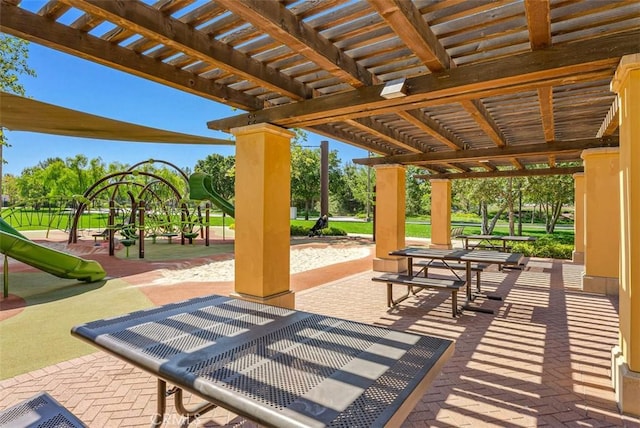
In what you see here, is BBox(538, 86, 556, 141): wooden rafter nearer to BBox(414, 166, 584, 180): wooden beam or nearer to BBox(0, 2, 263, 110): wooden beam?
BBox(0, 2, 263, 110): wooden beam

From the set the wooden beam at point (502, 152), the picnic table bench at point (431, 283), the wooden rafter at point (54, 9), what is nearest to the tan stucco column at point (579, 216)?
the wooden beam at point (502, 152)

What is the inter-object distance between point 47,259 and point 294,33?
672 centimetres

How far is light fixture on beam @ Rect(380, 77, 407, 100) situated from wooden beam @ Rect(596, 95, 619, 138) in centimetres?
290

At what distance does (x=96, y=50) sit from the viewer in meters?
2.71

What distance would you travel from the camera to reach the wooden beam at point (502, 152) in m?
6.05

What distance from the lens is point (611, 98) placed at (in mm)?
4168

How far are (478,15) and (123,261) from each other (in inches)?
406

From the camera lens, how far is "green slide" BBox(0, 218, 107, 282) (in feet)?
20.0

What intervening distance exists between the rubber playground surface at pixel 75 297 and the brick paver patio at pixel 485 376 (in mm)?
554

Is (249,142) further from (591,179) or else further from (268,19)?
(591,179)

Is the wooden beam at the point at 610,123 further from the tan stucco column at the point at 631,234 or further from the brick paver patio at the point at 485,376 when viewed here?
the brick paver patio at the point at 485,376

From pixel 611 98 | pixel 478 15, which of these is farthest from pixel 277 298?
pixel 611 98

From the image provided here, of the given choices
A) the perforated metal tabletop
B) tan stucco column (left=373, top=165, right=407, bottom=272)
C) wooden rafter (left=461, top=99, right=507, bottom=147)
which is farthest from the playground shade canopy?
wooden rafter (left=461, top=99, right=507, bottom=147)

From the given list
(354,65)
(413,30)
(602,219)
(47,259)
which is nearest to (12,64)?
(47,259)
